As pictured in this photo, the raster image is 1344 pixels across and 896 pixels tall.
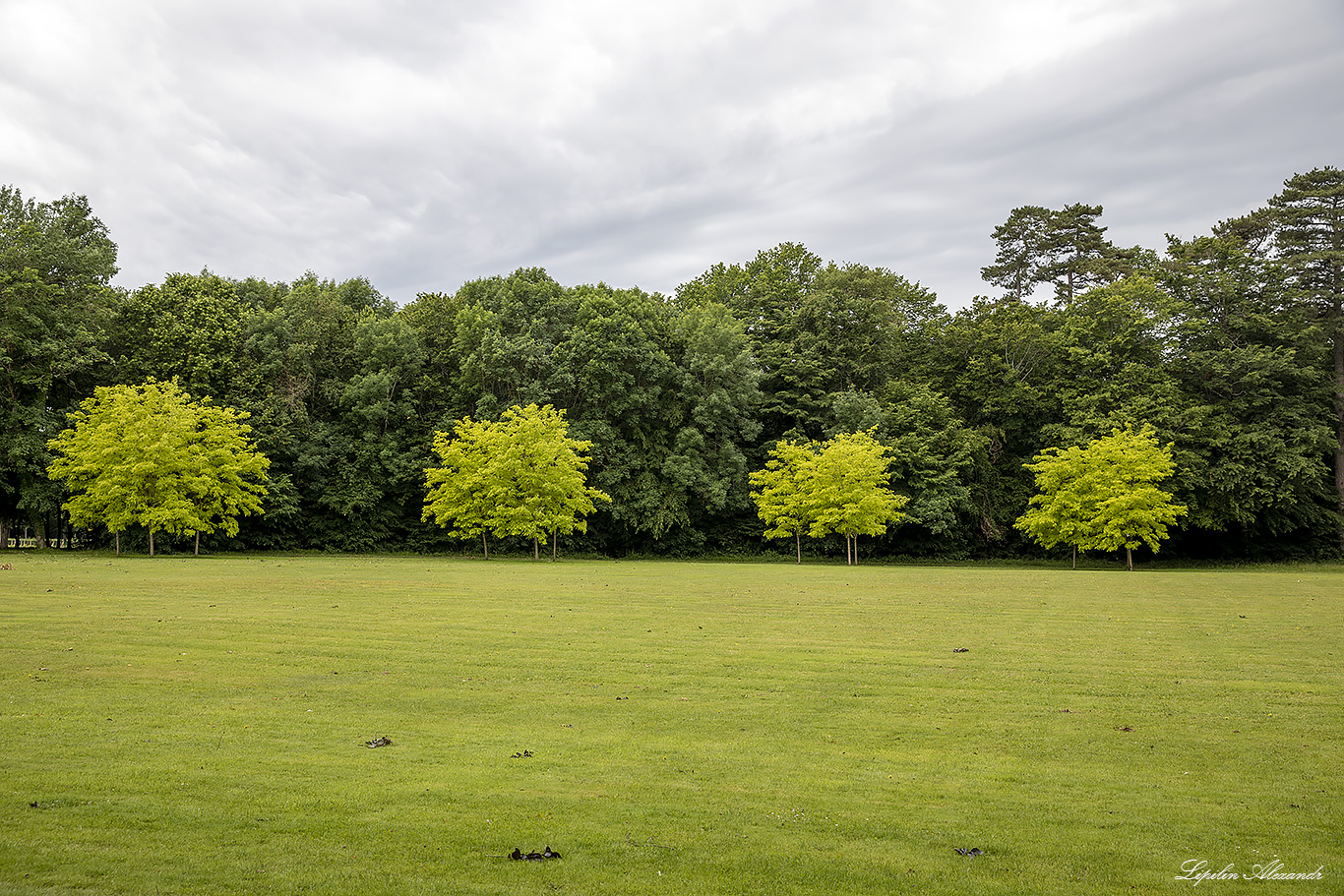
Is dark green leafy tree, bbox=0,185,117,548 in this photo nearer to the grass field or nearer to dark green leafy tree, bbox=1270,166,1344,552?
the grass field

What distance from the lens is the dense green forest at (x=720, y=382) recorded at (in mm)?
48938

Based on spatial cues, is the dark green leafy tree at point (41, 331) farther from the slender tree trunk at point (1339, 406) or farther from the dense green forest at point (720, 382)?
the slender tree trunk at point (1339, 406)

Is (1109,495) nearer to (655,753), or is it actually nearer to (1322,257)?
(1322,257)

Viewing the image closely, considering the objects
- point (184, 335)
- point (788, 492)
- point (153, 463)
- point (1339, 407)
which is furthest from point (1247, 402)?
point (184, 335)

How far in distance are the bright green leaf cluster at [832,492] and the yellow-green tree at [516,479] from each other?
11.1 metres

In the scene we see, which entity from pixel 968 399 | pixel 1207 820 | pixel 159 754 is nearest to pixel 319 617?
pixel 159 754

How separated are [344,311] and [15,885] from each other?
57.3m

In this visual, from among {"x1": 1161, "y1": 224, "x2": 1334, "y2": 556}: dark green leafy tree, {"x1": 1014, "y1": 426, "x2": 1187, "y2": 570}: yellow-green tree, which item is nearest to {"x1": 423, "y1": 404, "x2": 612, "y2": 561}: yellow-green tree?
{"x1": 1014, "y1": 426, "x2": 1187, "y2": 570}: yellow-green tree

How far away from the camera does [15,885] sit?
16.8 ft

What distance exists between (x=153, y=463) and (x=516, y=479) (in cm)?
1818

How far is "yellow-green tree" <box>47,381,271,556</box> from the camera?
42.2 metres

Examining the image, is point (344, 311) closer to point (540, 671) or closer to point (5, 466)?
point (5, 466)

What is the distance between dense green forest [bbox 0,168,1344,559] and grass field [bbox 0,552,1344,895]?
116 ft

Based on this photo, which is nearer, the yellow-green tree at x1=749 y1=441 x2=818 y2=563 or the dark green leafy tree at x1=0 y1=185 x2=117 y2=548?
the dark green leafy tree at x1=0 y1=185 x2=117 y2=548
